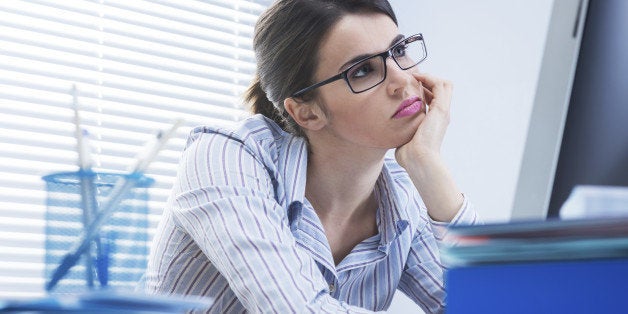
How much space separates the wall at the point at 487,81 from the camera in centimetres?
201

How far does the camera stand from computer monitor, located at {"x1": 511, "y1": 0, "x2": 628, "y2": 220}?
39.5 inches

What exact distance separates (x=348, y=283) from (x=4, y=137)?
107cm

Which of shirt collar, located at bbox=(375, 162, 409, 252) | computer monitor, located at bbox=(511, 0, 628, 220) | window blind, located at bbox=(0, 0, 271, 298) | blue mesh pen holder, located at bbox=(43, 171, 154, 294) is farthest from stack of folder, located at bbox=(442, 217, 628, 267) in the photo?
window blind, located at bbox=(0, 0, 271, 298)

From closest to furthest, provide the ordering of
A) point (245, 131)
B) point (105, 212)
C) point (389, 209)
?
point (105, 212) < point (245, 131) < point (389, 209)

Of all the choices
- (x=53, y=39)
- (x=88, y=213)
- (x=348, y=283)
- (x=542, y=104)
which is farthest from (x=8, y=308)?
(x=53, y=39)

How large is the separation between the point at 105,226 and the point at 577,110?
69 centimetres

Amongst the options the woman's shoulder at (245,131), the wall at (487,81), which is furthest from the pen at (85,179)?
the wall at (487,81)

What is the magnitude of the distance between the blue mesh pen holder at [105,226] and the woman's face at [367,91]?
467 mm

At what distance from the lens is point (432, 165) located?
4.77 feet

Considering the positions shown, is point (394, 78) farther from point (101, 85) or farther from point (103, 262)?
point (101, 85)

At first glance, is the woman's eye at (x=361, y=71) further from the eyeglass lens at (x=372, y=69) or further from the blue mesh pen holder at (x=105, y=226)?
the blue mesh pen holder at (x=105, y=226)

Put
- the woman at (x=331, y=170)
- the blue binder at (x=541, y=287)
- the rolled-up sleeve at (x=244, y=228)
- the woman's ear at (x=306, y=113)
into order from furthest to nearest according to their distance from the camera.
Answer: the woman's ear at (x=306, y=113) → the woman at (x=331, y=170) → the rolled-up sleeve at (x=244, y=228) → the blue binder at (x=541, y=287)

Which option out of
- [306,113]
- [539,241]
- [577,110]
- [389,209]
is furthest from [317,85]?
[539,241]

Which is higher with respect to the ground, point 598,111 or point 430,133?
point 598,111
